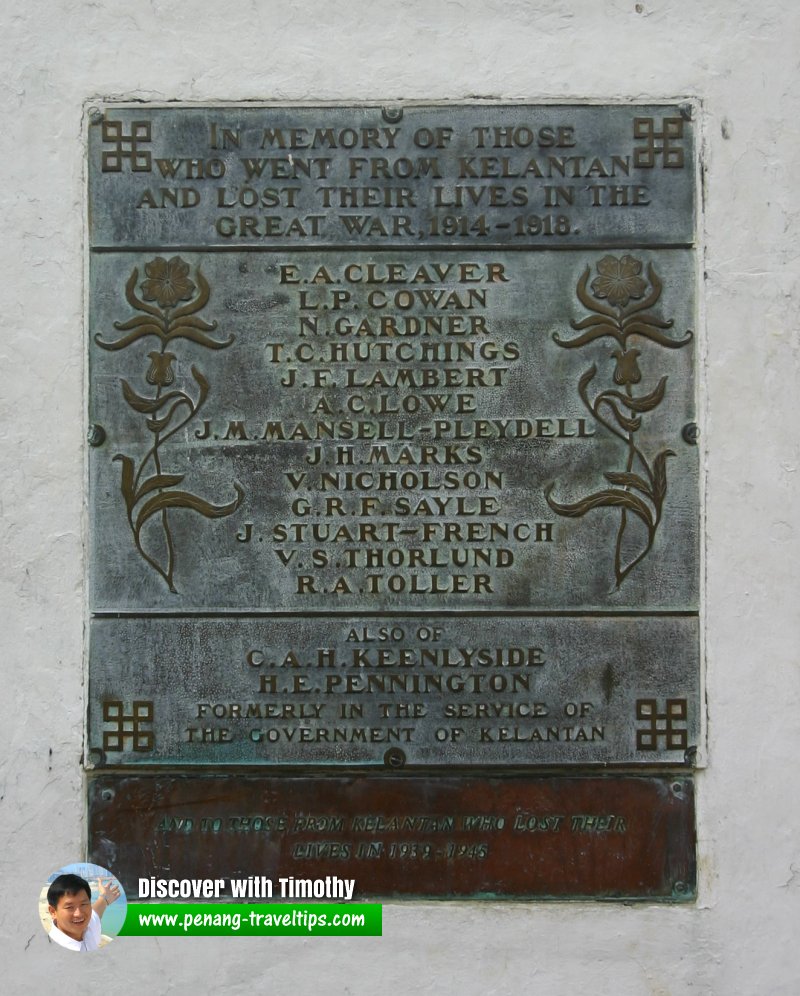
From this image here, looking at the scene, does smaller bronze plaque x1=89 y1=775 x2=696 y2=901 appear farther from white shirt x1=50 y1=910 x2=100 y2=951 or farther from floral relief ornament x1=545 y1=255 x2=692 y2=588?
floral relief ornament x1=545 y1=255 x2=692 y2=588

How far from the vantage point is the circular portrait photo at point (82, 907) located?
3.70 m

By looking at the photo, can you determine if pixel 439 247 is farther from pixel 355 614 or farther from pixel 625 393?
pixel 355 614

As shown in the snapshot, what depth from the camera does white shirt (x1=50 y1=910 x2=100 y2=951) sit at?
12.1 ft

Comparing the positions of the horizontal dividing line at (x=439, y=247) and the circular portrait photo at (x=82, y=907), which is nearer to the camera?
the circular portrait photo at (x=82, y=907)

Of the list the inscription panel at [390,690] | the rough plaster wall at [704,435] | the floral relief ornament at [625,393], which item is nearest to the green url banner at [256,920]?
the rough plaster wall at [704,435]

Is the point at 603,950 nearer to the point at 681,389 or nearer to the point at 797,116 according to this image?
the point at 681,389

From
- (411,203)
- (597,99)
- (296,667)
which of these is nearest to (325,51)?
(411,203)

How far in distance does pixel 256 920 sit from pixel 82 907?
0.55 m

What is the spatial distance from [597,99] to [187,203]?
1.39m

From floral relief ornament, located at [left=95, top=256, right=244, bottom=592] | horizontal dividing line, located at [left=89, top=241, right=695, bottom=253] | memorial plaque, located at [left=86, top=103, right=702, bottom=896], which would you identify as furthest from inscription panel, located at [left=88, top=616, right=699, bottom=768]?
horizontal dividing line, located at [left=89, top=241, right=695, bottom=253]

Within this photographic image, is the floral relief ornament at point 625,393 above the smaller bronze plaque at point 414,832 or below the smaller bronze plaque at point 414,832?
above

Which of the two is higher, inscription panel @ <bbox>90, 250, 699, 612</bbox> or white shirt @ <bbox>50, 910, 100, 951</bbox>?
inscription panel @ <bbox>90, 250, 699, 612</bbox>

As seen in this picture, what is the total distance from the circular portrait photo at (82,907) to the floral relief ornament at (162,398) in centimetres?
96

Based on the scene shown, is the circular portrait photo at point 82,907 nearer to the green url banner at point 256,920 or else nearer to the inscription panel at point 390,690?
the green url banner at point 256,920
